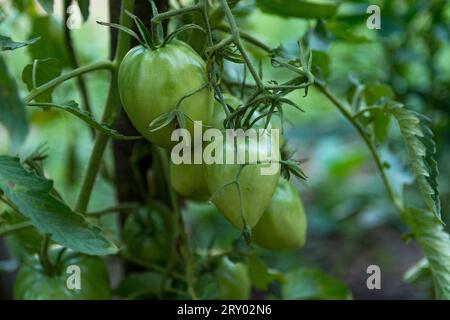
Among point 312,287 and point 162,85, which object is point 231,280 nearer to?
point 312,287

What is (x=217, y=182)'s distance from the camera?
1.79 feet

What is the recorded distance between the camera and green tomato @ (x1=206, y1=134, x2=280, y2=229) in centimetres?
54

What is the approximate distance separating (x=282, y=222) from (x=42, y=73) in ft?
0.86

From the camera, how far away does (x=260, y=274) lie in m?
0.85

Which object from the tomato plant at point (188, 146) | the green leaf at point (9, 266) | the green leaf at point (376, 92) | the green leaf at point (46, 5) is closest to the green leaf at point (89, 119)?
the tomato plant at point (188, 146)

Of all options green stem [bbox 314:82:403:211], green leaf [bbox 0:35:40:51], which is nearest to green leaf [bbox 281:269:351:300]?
green stem [bbox 314:82:403:211]

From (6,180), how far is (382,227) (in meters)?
1.48

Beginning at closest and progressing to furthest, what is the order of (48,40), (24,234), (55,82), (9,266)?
(55,82), (24,234), (48,40), (9,266)

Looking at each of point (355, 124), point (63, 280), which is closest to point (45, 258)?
point (63, 280)

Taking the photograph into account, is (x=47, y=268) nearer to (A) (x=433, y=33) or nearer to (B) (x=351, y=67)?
(A) (x=433, y=33)

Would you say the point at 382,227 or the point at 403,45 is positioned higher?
the point at 403,45

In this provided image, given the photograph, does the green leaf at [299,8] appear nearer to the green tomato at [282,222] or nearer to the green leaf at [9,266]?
the green tomato at [282,222]

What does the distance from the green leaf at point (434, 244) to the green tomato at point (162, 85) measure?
1.01 feet
